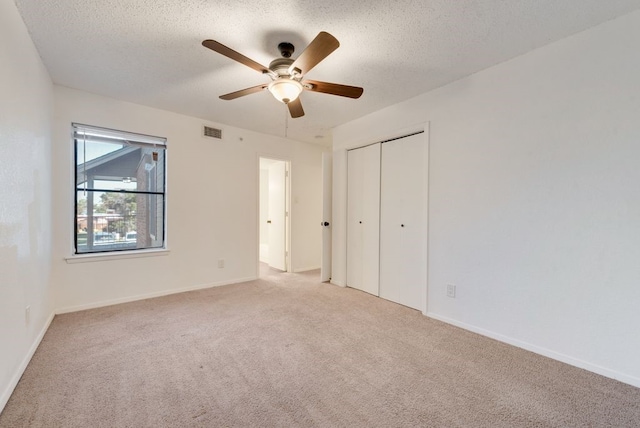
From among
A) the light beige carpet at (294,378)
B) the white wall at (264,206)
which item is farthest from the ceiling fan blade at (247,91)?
the white wall at (264,206)

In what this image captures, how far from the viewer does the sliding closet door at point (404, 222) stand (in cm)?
316

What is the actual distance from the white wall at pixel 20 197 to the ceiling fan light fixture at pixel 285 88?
5.28 ft

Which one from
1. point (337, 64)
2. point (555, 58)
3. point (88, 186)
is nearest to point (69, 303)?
→ point (88, 186)

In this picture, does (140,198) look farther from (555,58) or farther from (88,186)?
(555,58)

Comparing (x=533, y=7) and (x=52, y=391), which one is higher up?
(x=533, y=7)

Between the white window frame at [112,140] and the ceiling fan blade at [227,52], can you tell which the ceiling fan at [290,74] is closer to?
the ceiling fan blade at [227,52]

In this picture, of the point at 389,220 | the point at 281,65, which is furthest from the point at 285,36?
the point at 389,220

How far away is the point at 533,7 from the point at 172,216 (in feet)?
13.6

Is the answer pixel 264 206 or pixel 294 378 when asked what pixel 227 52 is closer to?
pixel 294 378

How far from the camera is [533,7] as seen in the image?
1.80 m

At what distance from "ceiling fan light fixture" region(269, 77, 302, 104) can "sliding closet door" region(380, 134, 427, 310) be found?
1640mm

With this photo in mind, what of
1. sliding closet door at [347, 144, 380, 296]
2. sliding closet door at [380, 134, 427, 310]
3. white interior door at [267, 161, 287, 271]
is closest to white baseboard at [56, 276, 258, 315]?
white interior door at [267, 161, 287, 271]

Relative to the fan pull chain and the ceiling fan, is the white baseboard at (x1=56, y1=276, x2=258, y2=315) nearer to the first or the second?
the fan pull chain

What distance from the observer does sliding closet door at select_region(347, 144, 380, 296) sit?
376cm
